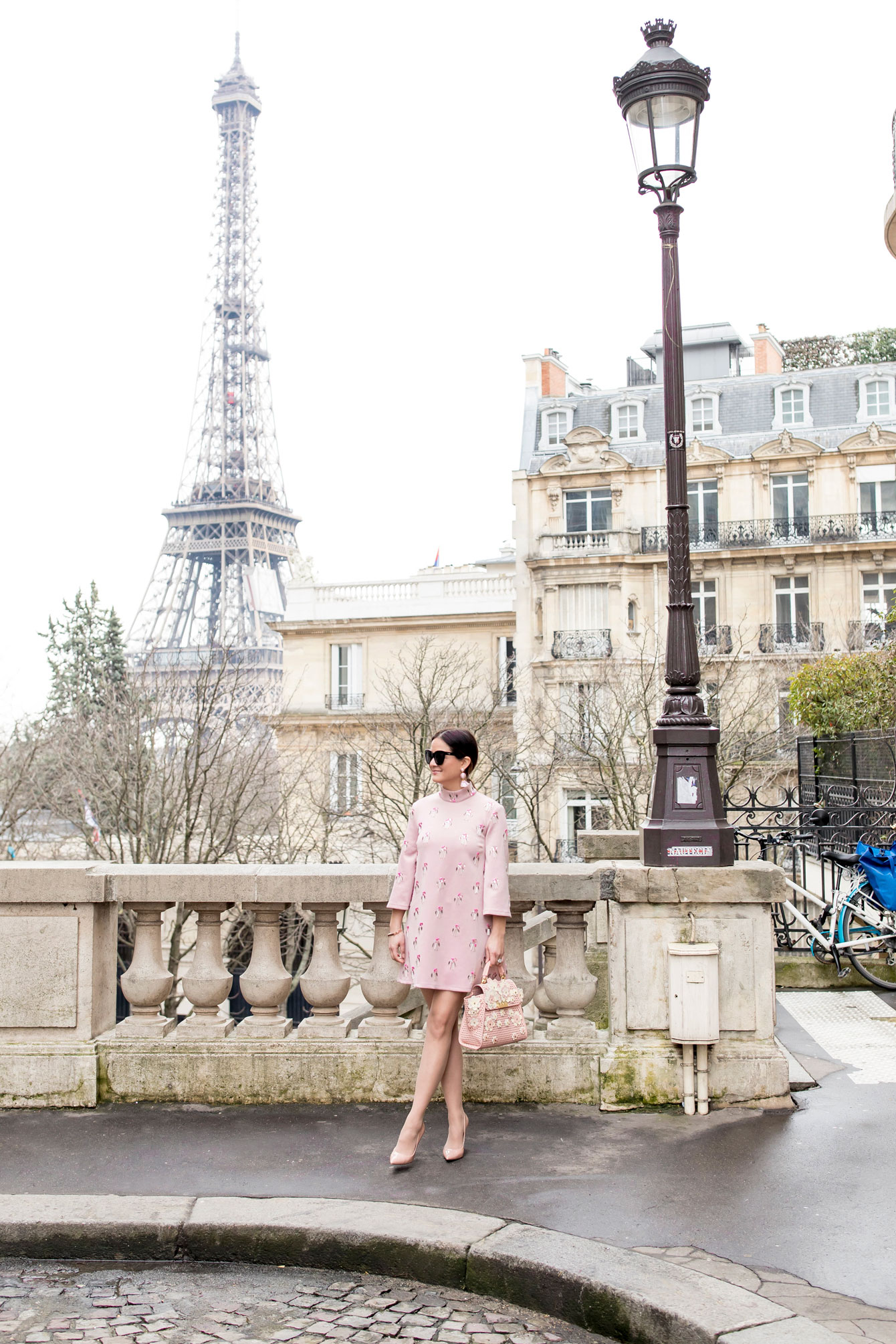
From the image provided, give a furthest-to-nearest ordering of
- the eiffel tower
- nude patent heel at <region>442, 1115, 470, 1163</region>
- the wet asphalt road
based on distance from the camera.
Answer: the eiffel tower → nude patent heel at <region>442, 1115, 470, 1163</region> → the wet asphalt road

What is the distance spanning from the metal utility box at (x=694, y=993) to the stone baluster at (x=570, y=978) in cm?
46

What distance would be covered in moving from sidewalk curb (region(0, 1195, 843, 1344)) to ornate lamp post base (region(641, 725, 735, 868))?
201cm

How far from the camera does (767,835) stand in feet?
36.3

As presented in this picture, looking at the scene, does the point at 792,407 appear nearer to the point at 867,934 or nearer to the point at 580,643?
the point at 580,643

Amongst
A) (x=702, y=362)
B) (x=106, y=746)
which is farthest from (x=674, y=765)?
(x=702, y=362)

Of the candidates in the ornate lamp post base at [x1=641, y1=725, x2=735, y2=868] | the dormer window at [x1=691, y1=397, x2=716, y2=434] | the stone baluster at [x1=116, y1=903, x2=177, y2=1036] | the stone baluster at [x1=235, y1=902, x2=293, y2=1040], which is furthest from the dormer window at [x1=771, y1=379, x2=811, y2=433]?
the stone baluster at [x1=116, y1=903, x2=177, y2=1036]

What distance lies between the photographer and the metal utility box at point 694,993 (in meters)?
5.22

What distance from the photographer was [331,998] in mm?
5703

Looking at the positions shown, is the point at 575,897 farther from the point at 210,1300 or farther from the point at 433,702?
the point at 433,702

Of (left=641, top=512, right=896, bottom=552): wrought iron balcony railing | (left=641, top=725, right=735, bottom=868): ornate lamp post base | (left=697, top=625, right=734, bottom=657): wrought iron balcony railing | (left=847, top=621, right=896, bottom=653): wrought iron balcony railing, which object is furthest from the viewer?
(left=641, top=512, right=896, bottom=552): wrought iron balcony railing

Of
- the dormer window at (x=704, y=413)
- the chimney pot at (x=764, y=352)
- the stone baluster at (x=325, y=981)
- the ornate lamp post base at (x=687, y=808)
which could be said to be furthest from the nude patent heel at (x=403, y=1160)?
the chimney pot at (x=764, y=352)

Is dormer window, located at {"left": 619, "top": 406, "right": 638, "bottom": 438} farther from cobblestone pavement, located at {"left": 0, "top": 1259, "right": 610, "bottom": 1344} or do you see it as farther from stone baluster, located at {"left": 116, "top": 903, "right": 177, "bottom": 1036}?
cobblestone pavement, located at {"left": 0, "top": 1259, "right": 610, "bottom": 1344}

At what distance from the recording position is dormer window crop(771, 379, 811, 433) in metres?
39.9

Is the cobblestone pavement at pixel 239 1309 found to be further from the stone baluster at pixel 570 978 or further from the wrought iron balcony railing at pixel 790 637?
the wrought iron balcony railing at pixel 790 637
